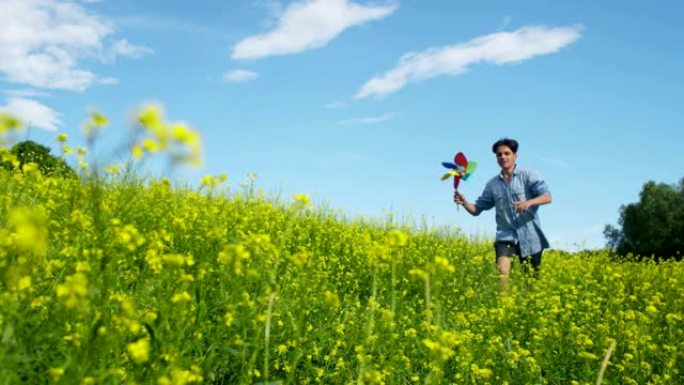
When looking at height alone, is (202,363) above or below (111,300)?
below

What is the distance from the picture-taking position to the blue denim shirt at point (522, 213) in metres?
8.05

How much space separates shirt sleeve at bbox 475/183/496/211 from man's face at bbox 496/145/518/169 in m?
0.41

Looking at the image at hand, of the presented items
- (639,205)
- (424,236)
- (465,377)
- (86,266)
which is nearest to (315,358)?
(465,377)

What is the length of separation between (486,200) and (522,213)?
63cm

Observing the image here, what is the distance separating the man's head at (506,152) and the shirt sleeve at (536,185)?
1.01 ft

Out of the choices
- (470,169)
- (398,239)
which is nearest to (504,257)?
(470,169)

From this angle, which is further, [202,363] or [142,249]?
[142,249]

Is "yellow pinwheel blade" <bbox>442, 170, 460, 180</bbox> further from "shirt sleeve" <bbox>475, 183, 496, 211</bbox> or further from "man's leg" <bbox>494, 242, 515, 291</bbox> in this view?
"man's leg" <bbox>494, 242, 515, 291</bbox>

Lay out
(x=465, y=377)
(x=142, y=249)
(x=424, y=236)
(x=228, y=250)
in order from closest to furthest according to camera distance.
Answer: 1. (x=228, y=250)
2. (x=465, y=377)
3. (x=142, y=249)
4. (x=424, y=236)

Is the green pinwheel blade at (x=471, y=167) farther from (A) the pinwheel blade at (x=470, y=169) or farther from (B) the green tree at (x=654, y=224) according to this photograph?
(B) the green tree at (x=654, y=224)

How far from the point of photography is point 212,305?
15.2 feet

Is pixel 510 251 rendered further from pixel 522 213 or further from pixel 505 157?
pixel 505 157

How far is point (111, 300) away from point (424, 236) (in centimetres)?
919

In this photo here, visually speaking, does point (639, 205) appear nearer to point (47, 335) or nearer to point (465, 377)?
point (465, 377)
